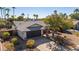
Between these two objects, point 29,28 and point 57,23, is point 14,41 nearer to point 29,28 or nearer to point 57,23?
point 29,28

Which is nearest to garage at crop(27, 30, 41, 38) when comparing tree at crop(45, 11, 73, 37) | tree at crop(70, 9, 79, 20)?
tree at crop(45, 11, 73, 37)

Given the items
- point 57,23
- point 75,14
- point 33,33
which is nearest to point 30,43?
point 33,33

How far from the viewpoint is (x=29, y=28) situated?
7.86 ft

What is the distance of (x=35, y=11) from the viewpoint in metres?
2.46

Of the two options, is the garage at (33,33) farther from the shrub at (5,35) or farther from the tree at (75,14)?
the tree at (75,14)

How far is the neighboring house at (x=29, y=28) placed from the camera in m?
2.38

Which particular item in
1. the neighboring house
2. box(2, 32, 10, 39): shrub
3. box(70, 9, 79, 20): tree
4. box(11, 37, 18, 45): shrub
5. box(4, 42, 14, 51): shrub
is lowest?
box(4, 42, 14, 51): shrub

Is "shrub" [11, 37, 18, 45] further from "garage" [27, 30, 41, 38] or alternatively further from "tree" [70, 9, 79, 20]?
"tree" [70, 9, 79, 20]

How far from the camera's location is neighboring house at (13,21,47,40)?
2.38 metres

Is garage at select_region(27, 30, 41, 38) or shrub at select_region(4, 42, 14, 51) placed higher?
garage at select_region(27, 30, 41, 38)

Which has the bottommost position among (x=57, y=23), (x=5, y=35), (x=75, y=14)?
(x=5, y=35)

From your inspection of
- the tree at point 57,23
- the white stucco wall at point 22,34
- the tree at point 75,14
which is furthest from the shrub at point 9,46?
the tree at point 75,14
